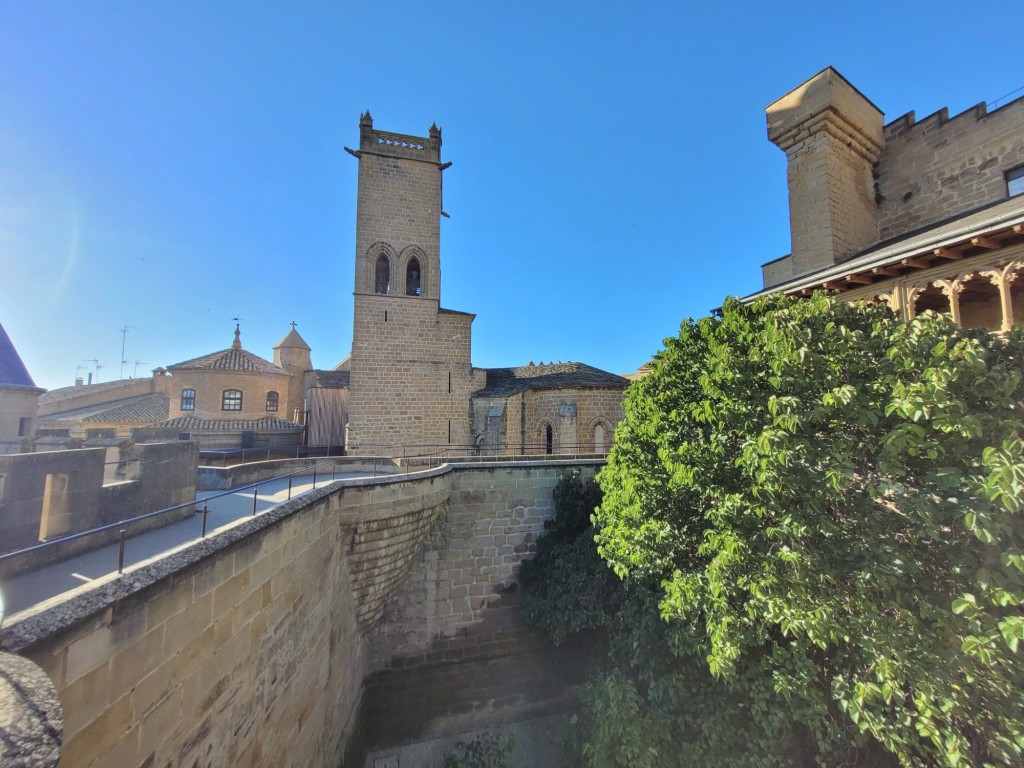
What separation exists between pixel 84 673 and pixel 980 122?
18253 millimetres

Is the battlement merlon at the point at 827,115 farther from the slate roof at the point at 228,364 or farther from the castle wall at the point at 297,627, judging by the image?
the slate roof at the point at 228,364

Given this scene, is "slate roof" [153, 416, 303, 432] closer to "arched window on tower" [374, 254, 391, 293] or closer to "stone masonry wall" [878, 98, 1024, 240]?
"arched window on tower" [374, 254, 391, 293]

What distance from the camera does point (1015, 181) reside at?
31.1 ft

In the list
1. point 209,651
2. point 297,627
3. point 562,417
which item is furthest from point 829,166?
point 209,651

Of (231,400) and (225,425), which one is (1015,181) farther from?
(231,400)

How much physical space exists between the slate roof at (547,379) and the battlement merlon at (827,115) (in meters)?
9.43

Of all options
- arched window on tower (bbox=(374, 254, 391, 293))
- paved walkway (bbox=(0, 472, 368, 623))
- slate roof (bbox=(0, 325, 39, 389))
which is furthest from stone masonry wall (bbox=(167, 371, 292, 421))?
paved walkway (bbox=(0, 472, 368, 623))

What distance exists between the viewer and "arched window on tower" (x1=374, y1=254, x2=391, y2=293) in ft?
61.5

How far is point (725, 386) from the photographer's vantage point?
6344 mm

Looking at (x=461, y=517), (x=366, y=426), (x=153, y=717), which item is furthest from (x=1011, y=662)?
(x=366, y=426)

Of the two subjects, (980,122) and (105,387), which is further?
(105,387)

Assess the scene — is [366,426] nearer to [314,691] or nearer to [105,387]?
[314,691]

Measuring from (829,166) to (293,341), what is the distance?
37440mm

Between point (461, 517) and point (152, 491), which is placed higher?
point (152, 491)
